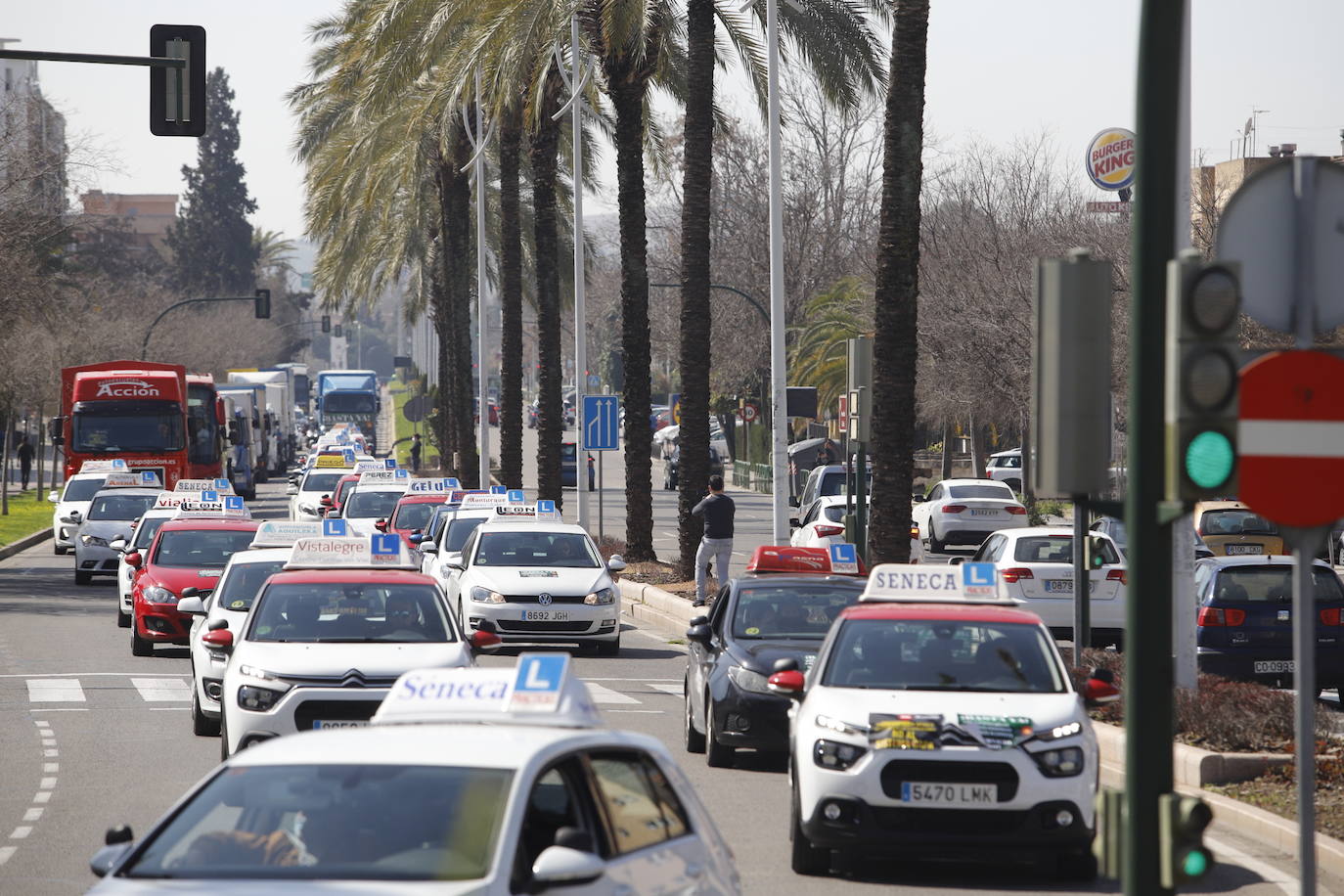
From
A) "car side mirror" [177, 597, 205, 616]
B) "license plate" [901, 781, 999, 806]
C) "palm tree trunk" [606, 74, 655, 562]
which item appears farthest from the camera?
"palm tree trunk" [606, 74, 655, 562]

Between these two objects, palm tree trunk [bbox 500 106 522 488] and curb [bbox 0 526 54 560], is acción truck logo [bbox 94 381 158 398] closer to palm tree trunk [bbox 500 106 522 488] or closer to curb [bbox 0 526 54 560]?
curb [bbox 0 526 54 560]

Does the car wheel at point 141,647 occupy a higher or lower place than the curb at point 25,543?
higher

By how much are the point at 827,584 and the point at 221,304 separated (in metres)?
117

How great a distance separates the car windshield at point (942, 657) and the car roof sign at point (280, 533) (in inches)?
372

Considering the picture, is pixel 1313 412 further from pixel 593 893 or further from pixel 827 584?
pixel 827 584

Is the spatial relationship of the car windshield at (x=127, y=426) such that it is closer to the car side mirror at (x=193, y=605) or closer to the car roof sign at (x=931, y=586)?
the car side mirror at (x=193, y=605)

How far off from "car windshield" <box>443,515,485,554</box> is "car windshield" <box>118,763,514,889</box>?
20697 mm

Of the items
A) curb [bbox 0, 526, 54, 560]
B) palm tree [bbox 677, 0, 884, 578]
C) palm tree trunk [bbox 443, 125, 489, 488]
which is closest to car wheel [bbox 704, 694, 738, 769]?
palm tree [bbox 677, 0, 884, 578]

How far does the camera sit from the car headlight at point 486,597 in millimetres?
22844

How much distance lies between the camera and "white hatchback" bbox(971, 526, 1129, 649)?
2336 centimetres

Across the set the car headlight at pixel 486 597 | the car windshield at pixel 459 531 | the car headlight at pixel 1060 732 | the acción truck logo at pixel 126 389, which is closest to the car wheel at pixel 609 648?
the car headlight at pixel 486 597

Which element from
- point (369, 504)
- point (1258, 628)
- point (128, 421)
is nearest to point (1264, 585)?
point (1258, 628)

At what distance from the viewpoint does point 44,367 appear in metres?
60.8

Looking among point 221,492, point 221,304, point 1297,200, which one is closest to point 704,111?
point 221,492
